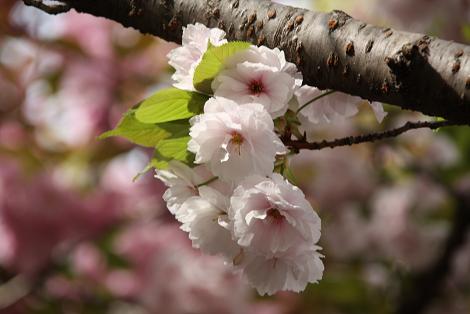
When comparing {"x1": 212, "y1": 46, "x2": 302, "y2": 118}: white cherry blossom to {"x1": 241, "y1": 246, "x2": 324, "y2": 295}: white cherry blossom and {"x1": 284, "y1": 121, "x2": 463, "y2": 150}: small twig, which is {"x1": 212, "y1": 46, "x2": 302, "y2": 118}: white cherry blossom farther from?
{"x1": 241, "y1": 246, "x2": 324, "y2": 295}: white cherry blossom

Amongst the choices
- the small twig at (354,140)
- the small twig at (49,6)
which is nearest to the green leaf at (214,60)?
the small twig at (354,140)

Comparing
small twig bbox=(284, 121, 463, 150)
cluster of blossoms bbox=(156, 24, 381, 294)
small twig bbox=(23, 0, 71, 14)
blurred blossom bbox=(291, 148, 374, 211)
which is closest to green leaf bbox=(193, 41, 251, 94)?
cluster of blossoms bbox=(156, 24, 381, 294)

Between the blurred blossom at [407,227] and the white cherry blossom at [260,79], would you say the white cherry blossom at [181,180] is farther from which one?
the blurred blossom at [407,227]

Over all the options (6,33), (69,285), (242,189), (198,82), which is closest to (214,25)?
(198,82)

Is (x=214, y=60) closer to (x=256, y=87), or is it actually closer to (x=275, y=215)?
(x=256, y=87)

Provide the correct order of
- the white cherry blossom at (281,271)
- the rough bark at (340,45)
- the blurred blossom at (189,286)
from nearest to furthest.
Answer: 1. the rough bark at (340,45)
2. the white cherry blossom at (281,271)
3. the blurred blossom at (189,286)
